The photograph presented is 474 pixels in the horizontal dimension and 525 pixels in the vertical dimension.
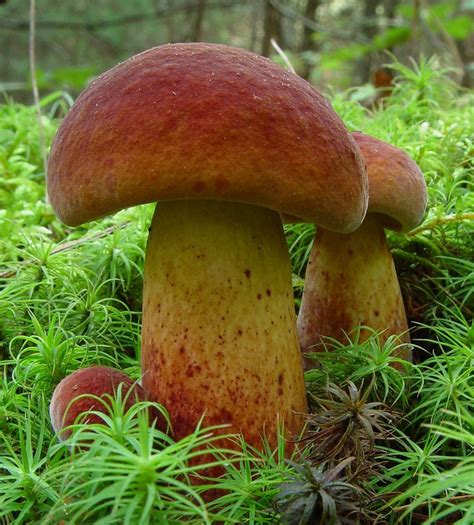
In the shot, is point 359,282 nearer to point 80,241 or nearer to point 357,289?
point 357,289

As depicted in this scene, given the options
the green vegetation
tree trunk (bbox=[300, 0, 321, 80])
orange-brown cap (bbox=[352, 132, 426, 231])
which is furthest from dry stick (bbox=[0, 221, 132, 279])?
tree trunk (bbox=[300, 0, 321, 80])

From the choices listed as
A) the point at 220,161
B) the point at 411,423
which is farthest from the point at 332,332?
the point at 220,161

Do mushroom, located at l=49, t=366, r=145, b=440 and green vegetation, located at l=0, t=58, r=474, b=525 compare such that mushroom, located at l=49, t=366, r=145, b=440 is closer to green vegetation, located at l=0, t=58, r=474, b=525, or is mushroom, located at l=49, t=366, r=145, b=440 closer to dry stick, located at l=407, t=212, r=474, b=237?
green vegetation, located at l=0, t=58, r=474, b=525

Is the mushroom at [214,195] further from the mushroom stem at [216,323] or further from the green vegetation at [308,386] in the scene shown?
the green vegetation at [308,386]

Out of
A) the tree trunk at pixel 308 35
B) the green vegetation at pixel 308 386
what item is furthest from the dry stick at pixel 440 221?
the tree trunk at pixel 308 35

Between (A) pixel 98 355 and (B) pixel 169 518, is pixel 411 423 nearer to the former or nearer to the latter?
(B) pixel 169 518

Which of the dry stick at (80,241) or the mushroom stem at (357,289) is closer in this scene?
the mushroom stem at (357,289)
